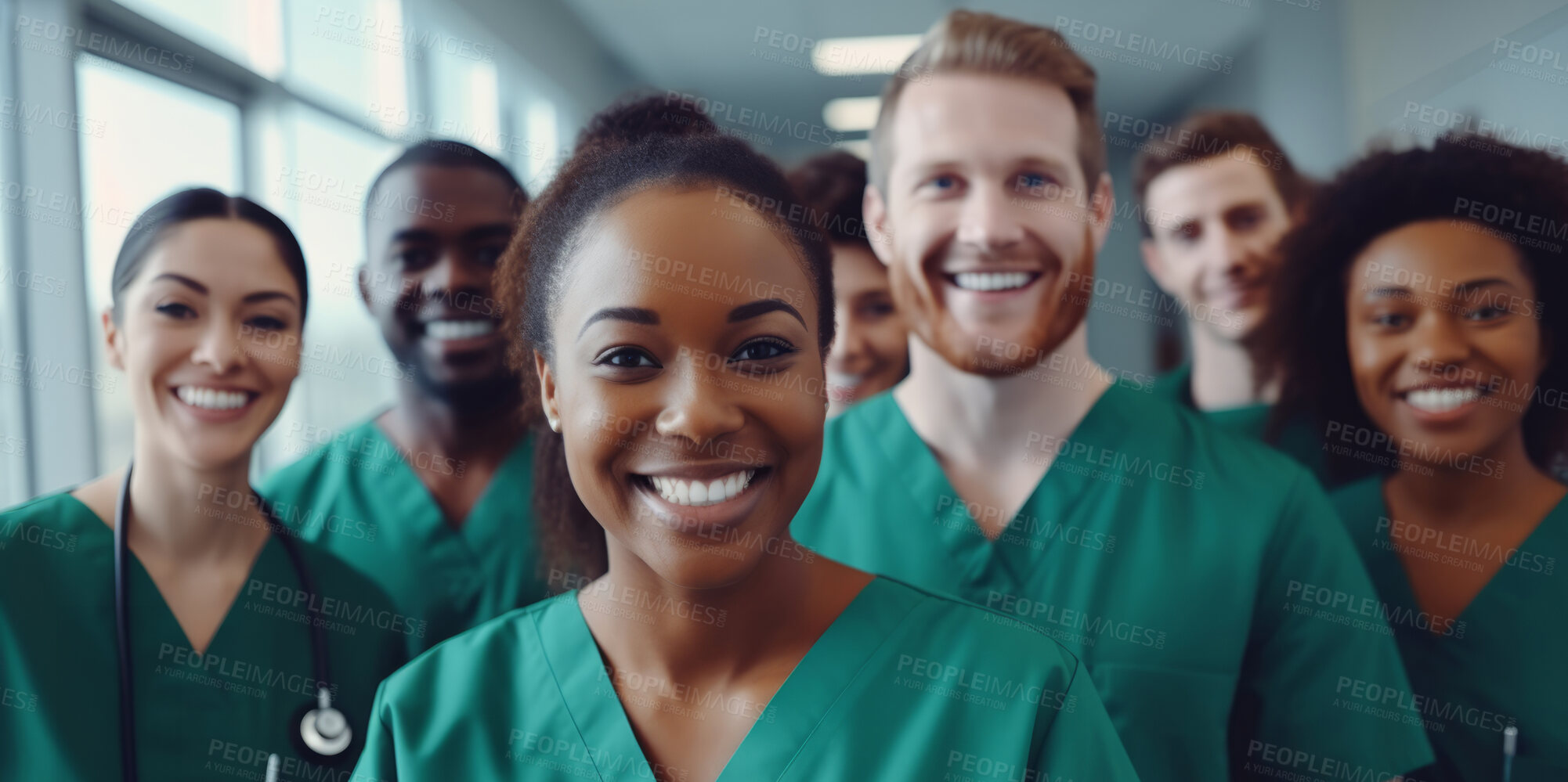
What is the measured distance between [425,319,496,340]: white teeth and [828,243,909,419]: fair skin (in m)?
0.47

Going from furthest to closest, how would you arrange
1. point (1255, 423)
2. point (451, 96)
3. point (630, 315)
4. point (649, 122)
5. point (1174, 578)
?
point (1255, 423) < point (451, 96) < point (1174, 578) < point (649, 122) < point (630, 315)

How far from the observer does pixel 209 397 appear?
1.06 m

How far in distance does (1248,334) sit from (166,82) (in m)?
1.54

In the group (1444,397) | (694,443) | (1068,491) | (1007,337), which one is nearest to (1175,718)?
(1068,491)

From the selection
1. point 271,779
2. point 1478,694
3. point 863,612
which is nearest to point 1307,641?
point 1478,694

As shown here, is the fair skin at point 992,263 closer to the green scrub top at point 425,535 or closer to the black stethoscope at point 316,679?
the green scrub top at point 425,535

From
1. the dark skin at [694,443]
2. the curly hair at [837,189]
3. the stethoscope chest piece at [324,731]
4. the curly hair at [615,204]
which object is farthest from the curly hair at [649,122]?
the stethoscope chest piece at [324,731]

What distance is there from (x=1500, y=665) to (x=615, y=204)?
4.03 feet

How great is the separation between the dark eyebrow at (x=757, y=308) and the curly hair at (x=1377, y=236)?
95 centimetres

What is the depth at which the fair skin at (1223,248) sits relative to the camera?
1.46m

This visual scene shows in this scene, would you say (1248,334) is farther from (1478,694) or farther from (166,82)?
(166,82)

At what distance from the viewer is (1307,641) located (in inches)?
44.3

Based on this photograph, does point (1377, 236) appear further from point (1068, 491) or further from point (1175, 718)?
point (1175, 718)

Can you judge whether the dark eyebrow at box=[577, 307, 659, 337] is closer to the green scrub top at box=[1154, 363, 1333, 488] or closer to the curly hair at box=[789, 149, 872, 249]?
the curly hair at box=[789, 149, 872, 249]
